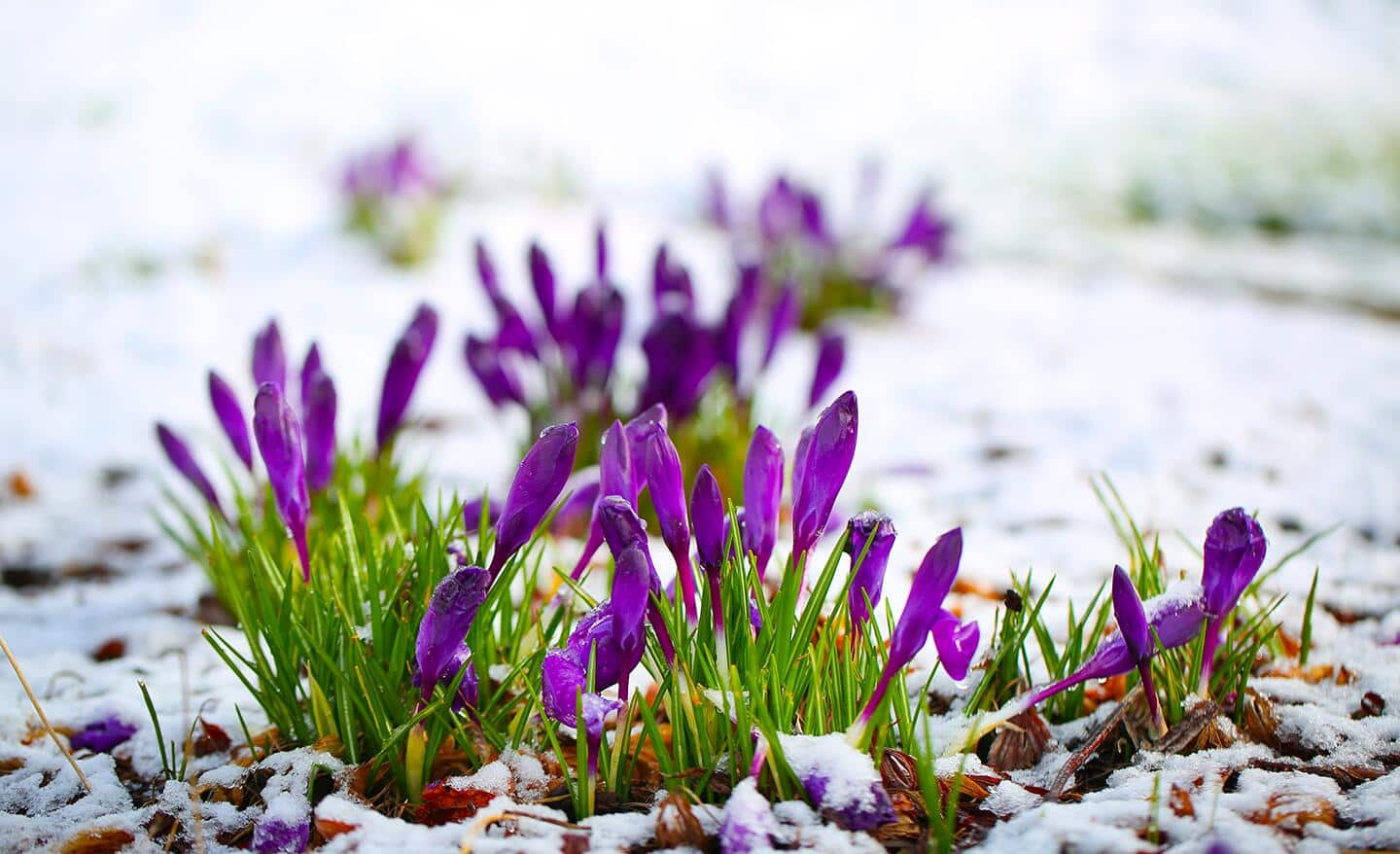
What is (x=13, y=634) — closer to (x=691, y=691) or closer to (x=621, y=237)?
(x=691, y=691)

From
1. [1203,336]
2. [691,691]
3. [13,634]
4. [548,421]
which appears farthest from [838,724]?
[1203,336]

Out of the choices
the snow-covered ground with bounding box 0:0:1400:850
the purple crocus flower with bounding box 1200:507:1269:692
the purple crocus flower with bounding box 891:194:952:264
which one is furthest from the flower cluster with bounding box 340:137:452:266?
the purple crocus flower with bounding box 1200:507:1269:692

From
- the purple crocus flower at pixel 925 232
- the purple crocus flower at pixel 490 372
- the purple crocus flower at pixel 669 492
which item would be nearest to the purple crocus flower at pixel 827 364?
the purple crocus flower at pixel 490 372

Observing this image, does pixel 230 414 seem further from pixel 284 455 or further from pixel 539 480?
pixel 539 480

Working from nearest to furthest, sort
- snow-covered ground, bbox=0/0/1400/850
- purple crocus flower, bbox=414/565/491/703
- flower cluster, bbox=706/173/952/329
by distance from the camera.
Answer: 1. purple crocus flower, bbox=414/565/491/703
2. snow-covered ground, bbox=0/0/1400/850
3. flower cluster, bbox=706/173/952/329

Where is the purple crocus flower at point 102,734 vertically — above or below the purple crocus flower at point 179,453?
below

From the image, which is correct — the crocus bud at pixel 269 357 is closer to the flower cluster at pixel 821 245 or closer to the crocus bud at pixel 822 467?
the crocus bud at pixel 822 467

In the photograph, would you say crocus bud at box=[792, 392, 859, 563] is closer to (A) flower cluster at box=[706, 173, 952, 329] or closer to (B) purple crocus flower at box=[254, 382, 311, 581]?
(B) purple crocus flower at box=[254, 382, 311, 581]
